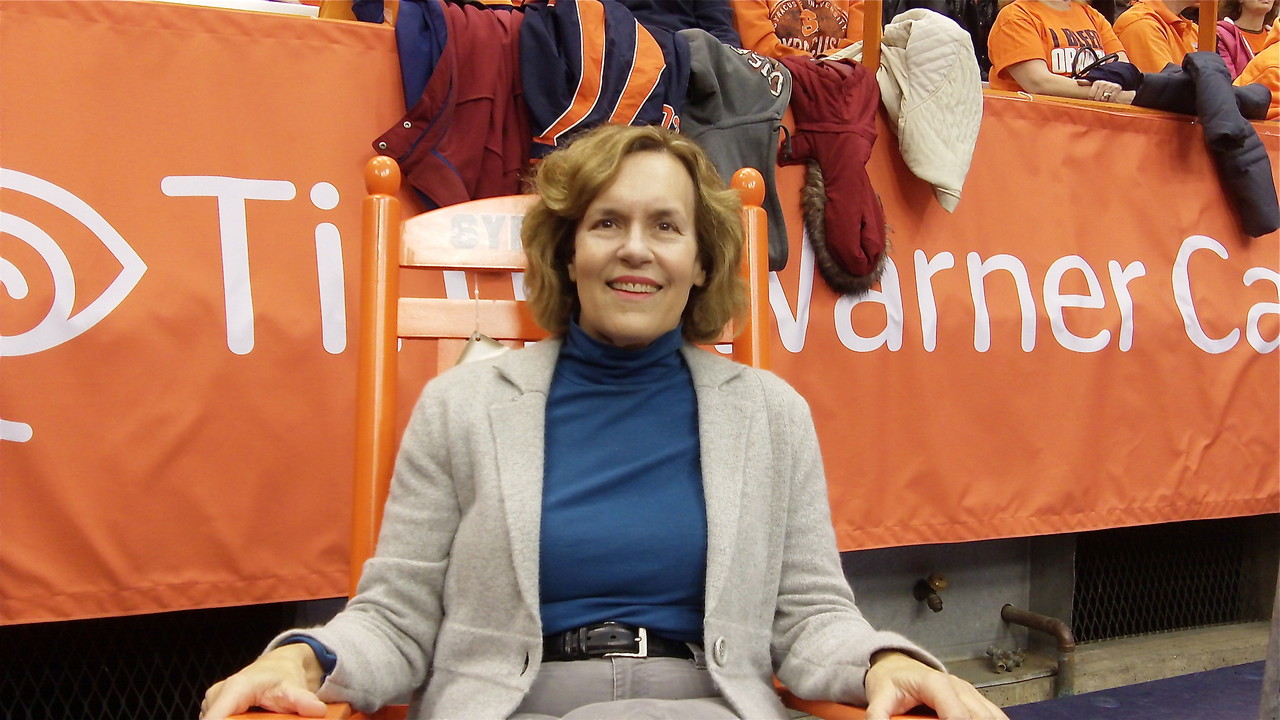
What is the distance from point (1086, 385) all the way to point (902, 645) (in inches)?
57.4

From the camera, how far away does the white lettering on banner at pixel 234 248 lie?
1.42 metres

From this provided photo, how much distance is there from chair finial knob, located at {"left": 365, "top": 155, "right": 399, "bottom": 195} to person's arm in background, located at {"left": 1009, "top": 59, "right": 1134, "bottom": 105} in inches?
69.7

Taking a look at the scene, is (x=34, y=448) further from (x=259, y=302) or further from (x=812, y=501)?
(x=812, y=501)

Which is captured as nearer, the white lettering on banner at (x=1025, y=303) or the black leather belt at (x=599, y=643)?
the black leather belt at (x=599, y=643)

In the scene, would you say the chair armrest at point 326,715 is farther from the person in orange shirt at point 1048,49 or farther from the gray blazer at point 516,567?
the person in orange shirt at point 1048,49

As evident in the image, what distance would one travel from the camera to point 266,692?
0.72m

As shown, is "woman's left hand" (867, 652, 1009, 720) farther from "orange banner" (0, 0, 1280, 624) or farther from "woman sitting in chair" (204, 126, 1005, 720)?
"orange banner" (0, 0, 1280, 624)

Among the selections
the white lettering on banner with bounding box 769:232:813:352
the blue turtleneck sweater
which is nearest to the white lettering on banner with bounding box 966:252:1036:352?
the white lettering on banner with bounding box 769:232:813:352

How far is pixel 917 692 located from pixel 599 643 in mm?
314

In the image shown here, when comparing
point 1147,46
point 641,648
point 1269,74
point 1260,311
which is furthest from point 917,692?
point 1147,46

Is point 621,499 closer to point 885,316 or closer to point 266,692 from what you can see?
point 266,692

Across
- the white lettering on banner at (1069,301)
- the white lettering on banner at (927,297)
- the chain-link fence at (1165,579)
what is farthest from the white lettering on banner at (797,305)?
the chain-link fence at (1165,579)

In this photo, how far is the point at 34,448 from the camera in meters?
1.32

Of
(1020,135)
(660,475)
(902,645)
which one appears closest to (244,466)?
(660,475)
